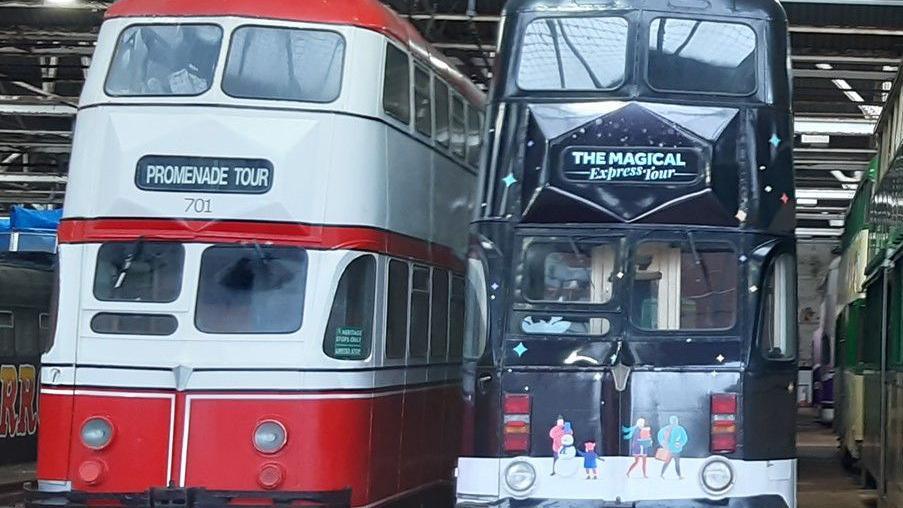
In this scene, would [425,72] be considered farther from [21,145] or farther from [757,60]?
[21,145]

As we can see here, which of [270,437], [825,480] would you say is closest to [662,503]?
[270,437]

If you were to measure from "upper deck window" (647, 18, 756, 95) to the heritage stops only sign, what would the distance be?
20.6 inches

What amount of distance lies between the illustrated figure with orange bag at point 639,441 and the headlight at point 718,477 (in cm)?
40

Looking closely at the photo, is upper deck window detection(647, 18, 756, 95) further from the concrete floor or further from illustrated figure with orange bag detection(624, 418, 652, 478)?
the concrete floor

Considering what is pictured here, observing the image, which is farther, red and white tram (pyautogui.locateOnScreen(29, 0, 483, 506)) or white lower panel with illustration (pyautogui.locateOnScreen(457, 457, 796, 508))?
red and white tram (pyautogui.locateOnScreen(29, 0, 483, 506))

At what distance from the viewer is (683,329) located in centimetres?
895

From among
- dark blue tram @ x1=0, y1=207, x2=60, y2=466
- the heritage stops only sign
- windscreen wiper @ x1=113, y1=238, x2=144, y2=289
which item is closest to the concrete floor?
the heritage stops only sign

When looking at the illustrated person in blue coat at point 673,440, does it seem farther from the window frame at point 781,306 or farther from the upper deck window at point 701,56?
the upper deck window at point 701,56

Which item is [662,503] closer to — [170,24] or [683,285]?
[683,285]

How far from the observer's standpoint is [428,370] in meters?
11.8

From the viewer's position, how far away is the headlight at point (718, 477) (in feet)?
28.5

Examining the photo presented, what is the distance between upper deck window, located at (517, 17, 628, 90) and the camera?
30.6ft

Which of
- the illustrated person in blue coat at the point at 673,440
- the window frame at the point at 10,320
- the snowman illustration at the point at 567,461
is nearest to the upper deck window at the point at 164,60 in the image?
the snowman illustration at the point at 567,461


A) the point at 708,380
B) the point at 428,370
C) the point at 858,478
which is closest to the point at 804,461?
the point at 858,478
